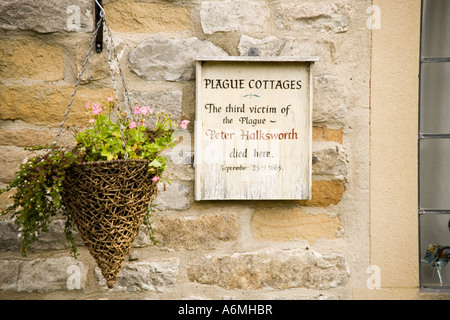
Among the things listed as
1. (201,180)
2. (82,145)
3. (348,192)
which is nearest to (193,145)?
(201,180)

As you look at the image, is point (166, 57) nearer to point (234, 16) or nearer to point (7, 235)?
point (234, 16)

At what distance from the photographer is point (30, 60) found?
92.9 inches

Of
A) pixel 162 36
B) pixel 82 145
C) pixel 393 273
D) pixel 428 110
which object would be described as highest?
pixel 162 36

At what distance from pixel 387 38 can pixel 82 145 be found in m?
1.49

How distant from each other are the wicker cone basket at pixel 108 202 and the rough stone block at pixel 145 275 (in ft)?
1.38

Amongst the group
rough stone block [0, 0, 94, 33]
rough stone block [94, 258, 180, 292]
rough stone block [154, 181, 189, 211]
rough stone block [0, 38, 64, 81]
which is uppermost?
rough stone block [0, 0, 94, 33]

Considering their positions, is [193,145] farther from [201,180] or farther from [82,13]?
[82,13]

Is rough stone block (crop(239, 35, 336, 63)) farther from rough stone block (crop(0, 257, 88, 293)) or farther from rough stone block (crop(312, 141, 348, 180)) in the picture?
rough stone block (crop(0, 257, 88, 293))

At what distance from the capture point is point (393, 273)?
2.45 meters

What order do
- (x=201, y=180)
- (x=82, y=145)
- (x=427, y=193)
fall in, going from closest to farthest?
(x=82, y=145), (x=201, y=180), (x=427, y=193)

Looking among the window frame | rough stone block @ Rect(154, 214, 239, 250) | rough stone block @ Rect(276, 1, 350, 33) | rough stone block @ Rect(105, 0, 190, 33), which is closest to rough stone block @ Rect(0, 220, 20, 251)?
rough stone block @ Rect(154, 214, 239, 250)

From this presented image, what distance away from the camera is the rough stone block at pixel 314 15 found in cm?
243

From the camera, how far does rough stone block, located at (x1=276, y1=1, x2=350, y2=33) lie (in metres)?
2.43

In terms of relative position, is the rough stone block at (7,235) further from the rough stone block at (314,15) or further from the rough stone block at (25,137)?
the rough stone block at (314,15)
